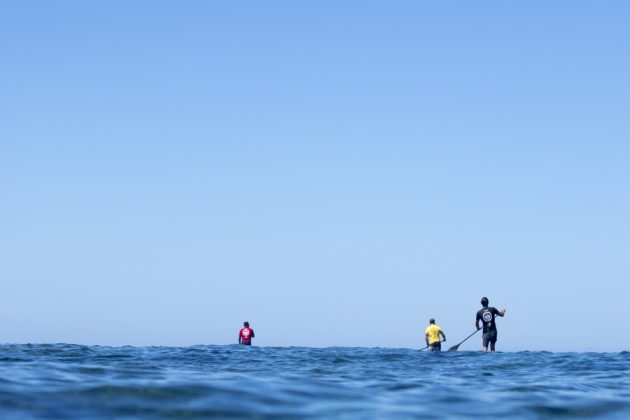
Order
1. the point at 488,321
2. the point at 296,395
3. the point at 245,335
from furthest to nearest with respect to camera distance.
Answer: the point at 245,335, the point at 488,321, the point at 296,395

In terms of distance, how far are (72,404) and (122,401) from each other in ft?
1.58

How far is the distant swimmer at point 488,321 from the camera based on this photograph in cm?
2522

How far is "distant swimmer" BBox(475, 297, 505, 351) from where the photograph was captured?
25.2 metres

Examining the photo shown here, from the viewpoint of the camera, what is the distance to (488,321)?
83.3ft

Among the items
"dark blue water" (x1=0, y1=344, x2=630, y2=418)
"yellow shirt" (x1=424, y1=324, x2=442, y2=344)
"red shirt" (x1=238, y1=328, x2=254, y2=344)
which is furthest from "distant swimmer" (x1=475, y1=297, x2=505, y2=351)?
"dark blue water" (x1=0, y1=344, x2=630, y2=418)

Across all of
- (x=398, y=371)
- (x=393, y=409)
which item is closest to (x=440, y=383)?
(x=398, y=371)

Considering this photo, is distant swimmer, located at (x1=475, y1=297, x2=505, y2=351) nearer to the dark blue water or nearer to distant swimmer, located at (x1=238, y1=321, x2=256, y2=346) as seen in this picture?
distant swimmer, located at (x1=238, y1=321, x2=256, y2=346)

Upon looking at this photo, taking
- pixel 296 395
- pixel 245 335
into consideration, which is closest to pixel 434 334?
pixel 245 335

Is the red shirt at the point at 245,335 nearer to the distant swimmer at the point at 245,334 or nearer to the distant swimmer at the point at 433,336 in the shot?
the distant swimmer at the point at 245,334

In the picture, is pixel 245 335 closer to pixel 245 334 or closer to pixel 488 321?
pixel 245 334

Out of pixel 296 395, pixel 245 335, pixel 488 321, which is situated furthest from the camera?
pixel 245 335

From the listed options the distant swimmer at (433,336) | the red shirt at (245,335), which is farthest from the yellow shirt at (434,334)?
the red shirt at (245,335)

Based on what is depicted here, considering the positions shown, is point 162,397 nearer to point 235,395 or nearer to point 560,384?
point 235,395

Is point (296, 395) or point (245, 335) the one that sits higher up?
→ point (245, 335)
